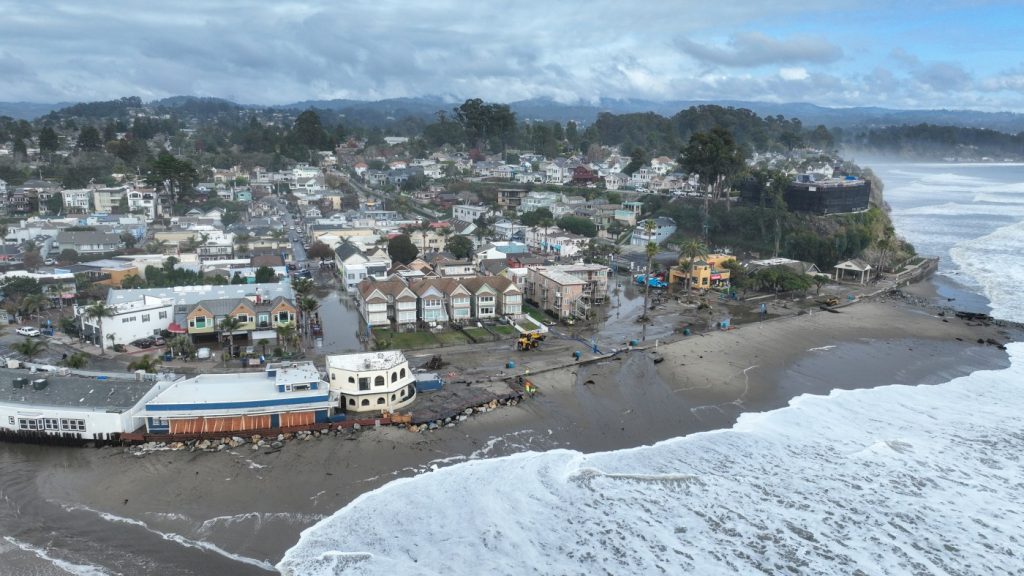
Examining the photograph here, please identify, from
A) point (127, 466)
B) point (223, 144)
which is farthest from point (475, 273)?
point (223, 144)

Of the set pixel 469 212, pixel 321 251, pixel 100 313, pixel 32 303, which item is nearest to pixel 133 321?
pixel 100 313

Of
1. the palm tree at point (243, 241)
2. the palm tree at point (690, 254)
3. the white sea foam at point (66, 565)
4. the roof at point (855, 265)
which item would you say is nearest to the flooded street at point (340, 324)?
the palm tree at point (243, 241)

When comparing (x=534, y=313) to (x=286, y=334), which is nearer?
(x=286, y=334)

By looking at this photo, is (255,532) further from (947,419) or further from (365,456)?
(947,419)

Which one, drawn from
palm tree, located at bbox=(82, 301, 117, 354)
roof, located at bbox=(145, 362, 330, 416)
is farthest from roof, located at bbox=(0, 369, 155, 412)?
palm tree, located at bbox=(82, 301, 117, 354)

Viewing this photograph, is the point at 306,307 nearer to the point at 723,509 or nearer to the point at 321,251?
the point at 321,251

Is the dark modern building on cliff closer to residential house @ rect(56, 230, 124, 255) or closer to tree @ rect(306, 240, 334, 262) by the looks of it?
tree @ rect(306, 240, 334, 262)

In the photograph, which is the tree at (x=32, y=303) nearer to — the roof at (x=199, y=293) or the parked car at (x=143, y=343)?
the roof at (x=199, y=293)
